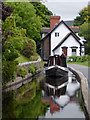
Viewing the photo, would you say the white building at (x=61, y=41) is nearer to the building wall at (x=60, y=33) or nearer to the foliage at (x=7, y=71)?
the building wall at (x=60, y=33)

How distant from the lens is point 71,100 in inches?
508

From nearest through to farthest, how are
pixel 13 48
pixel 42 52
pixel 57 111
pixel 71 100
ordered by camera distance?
pixel 57 111 → pixel 71 100 → pixel 13 48 → pixel 42 52

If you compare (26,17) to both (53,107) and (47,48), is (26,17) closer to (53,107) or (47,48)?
(47,48)

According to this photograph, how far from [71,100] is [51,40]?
152 ft

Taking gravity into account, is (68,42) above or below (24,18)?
below

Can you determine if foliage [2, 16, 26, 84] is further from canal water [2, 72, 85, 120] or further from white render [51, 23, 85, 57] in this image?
white render [51, 23, 85, 57]

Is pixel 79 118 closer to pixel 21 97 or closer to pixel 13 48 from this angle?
pixel 21 97

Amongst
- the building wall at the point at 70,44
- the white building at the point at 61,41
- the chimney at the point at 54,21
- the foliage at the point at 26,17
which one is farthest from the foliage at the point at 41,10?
the foliage at the point at 26,17

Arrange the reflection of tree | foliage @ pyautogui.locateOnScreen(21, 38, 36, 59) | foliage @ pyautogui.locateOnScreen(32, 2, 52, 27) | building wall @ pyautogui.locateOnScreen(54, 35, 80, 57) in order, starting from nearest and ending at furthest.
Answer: the reflection of tree
foliage @ pyautogui.locateOnScreen(21, 38, 36, 59)
foliage @ pyautogui.locateOnScreen(32, 2, 52, 27)
building wall @ pyautogui.locateOnScreen(54, 35, 80, 57)

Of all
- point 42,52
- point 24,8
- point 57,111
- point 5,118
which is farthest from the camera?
point 42,52

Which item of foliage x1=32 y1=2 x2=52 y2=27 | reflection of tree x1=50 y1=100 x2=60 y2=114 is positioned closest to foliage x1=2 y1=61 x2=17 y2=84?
reflection of tree x1=50 y1=100 x2=60 y2=114

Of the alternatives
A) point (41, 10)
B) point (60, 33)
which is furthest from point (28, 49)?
point (41, 10)

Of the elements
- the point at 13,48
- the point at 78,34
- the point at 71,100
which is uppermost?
the point at 78,34

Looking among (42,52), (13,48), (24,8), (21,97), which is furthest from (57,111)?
(42,52)
